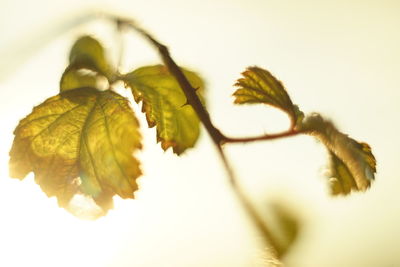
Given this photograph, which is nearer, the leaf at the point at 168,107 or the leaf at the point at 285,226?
the leaf at the point at 285,226

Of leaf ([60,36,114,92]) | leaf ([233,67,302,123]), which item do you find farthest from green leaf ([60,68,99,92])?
leaf ([233,67,302,123])

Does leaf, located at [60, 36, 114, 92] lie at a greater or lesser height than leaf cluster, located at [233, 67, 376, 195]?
greater

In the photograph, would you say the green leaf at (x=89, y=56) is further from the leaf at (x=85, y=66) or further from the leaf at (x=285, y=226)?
the leaf at (x=285, y=226)

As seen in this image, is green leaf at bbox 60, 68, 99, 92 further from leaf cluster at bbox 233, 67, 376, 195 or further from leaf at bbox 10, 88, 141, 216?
leaf cluster at bbox 233, 67, 376, 195

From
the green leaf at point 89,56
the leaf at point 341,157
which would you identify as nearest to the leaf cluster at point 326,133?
the leaf at point 341,157

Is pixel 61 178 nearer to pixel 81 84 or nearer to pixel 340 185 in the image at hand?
pixel 81 84

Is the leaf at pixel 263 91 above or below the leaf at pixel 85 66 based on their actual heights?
below

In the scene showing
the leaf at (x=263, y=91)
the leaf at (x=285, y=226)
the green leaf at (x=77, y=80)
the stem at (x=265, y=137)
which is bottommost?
the leaf at (x=285, y=226)
